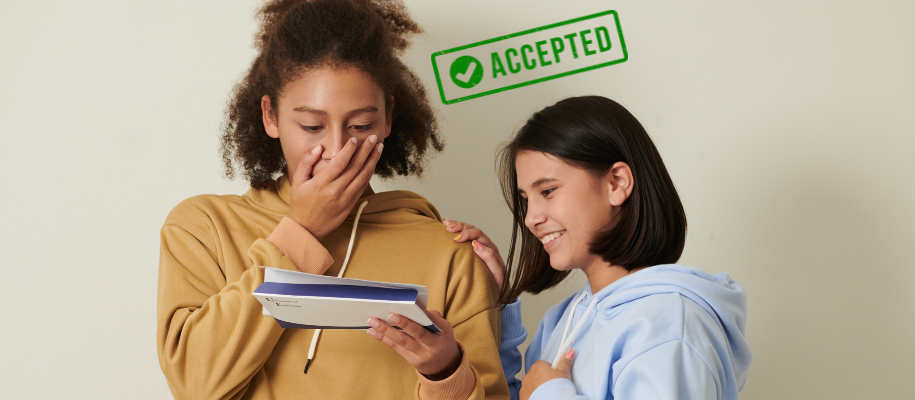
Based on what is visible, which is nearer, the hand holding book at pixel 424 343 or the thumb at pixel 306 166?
the hand holding book at pixel 424 343

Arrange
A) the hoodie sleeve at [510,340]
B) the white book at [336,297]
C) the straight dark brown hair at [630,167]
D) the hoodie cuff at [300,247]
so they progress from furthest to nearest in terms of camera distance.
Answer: the hoodie sleeve at [510,340], the straight dark brown hair at [630,167], the hoodie cuff at [300,247], the white book at [336,297]

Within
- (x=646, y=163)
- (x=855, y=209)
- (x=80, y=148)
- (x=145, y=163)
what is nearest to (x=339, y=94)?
(x=646, y=163)

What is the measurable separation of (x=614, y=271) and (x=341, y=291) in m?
0.62

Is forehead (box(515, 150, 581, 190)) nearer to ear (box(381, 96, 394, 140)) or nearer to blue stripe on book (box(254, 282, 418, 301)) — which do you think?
ear (box(381, 96, 394, 140))

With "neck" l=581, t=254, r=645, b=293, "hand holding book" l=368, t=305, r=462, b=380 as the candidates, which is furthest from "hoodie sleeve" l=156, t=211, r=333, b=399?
"neck" l=581, t=254, r=645, b=293

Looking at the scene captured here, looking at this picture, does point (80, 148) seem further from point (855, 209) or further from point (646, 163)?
point (855, 209)

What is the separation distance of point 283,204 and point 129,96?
75 cm

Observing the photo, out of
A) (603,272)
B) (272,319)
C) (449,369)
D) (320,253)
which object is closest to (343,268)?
(320,253)

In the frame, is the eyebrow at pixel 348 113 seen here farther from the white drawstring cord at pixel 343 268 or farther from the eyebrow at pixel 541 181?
the eyebrow at pixel 541 181

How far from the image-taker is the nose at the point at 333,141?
4.02 ft

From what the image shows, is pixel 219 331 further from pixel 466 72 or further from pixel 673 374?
pixel 466 72

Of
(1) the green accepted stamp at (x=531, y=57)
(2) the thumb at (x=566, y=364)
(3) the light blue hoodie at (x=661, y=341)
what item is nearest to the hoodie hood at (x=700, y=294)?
(3) the light blue hoodie at (x=661, y=341)

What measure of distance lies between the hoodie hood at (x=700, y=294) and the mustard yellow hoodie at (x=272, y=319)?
0.29 meters

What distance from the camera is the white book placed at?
0.95 meters
